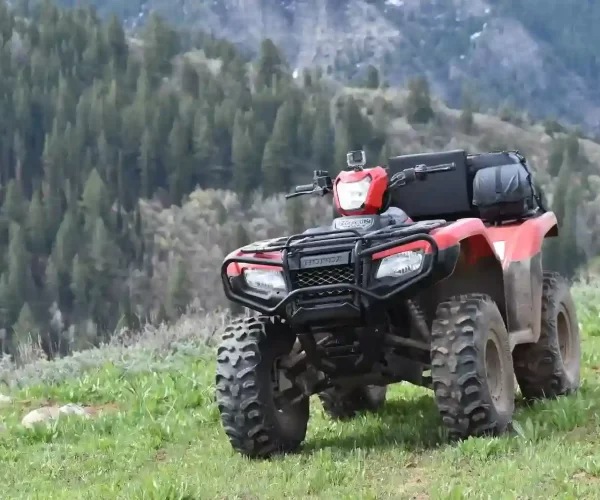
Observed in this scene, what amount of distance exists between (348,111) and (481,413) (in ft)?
275

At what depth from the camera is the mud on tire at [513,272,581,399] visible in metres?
6.66

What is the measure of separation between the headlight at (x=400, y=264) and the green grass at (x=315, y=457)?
3.23ft

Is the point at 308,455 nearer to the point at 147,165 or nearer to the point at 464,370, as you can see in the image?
the point at 464,370

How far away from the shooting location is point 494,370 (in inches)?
227

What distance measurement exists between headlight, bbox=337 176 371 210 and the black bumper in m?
0.44

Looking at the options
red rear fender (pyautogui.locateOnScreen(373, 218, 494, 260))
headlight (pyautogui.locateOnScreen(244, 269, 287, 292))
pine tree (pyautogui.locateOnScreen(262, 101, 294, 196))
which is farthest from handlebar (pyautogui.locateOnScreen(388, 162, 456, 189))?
pine tree (pyautogui.locateOnScreen(262, 101, 294, 196))

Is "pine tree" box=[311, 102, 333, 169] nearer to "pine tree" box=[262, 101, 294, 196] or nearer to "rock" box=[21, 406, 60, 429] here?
"pine tree" box=[262, 101, 294, 196]

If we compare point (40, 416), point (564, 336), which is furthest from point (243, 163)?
point (564, 336)

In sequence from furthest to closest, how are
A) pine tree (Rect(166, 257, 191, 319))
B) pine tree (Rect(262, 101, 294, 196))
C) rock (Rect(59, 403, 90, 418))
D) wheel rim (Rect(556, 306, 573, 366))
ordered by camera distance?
1. pine tree (Rect(262, 101, 294, 196))
2. pine tree (Rect(166, 257, 191, 319))
3. rock (Rect(59, 403, 90, 418))
4. wheel rim (Rect(556, 306, 573, 366))

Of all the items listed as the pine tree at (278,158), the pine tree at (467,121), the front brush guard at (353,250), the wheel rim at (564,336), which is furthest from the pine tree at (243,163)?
the front brush guard at (353,250)

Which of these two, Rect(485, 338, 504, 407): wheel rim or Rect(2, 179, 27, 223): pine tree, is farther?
Rect(2, 179, 27, 223): pine tree

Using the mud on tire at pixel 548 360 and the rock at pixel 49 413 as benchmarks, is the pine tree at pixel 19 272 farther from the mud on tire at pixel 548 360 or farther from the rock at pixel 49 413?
the mud on tire at pixel 548 360

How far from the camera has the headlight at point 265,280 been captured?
5.48m

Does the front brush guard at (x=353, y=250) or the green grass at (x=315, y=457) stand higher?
the front brush guard at (x=353, y=250)
